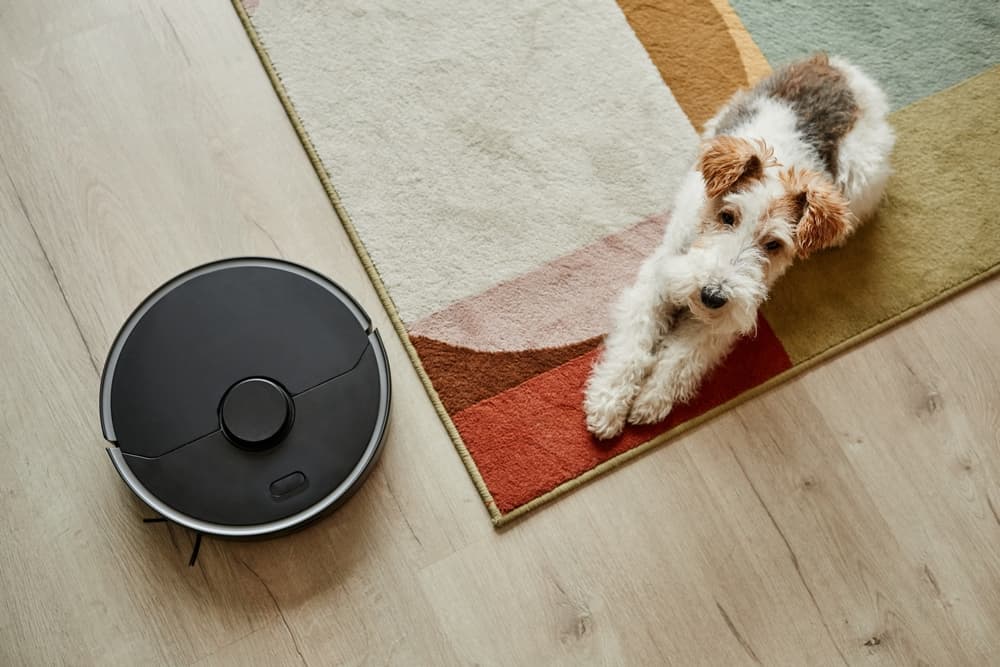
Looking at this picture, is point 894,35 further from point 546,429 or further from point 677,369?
point 546,429

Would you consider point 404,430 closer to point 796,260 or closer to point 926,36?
point 796,260

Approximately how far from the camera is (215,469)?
60.1 inches

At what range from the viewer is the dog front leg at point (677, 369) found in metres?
1.66

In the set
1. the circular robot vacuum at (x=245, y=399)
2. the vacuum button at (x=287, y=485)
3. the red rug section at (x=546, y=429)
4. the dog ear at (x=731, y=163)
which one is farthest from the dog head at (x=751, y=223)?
the vacuum button at (x=287, y=485)

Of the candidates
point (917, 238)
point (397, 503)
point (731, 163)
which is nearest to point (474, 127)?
point (731, 163)

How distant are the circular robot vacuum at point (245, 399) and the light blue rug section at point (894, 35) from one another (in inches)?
48.4

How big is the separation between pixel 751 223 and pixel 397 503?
0.88 meters

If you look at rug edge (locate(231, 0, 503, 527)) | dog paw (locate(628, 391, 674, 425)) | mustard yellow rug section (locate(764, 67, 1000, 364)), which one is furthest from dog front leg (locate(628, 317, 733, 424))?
rug edge (locate(231, 0, 503, 527))

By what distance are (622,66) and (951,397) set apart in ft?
3.46

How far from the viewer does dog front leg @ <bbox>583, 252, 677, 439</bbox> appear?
1667 mm

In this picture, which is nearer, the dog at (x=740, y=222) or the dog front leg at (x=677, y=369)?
the dog at (x=740, y=222)

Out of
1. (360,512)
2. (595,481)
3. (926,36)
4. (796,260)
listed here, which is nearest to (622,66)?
(796,260)

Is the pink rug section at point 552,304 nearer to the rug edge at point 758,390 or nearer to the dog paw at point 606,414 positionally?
the dog paw at point 606,414

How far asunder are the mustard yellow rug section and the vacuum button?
1.06 m
